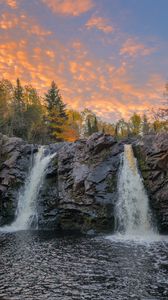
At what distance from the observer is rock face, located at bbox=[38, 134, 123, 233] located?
22062mm

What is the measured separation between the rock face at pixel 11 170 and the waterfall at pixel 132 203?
9323 millimetres

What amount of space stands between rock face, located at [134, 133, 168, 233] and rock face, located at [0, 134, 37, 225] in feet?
35.4

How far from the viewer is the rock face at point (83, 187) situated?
2206 cm

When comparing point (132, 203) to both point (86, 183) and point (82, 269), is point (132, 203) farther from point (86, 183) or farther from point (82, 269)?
point (82, 269)

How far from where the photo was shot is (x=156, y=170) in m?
22.9

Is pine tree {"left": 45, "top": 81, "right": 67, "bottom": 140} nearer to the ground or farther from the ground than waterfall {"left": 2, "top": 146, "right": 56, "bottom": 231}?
farther from the ground

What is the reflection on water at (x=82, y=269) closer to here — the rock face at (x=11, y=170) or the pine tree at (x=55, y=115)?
the rock face at (x=11, y=170)

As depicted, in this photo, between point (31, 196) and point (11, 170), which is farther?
point (11, 170)

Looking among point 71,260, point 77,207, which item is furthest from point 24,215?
point 71,260

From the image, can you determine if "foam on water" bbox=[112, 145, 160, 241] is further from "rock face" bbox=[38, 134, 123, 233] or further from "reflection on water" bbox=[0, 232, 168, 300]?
"reflection on water" bbox=[0, 232, 168, 300]

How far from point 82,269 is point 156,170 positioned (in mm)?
12573

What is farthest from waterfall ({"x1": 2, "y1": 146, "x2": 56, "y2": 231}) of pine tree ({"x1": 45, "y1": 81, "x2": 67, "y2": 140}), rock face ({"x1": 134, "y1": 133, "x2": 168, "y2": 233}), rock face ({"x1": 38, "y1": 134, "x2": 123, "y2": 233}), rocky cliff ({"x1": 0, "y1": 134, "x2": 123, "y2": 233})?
pine tree ({"x1": 45, "y1": 81, "x2": 67, "y2": 140})

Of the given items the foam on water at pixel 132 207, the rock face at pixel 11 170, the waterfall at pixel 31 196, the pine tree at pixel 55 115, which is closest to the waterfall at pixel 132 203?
the foam on water at pixel 132 207

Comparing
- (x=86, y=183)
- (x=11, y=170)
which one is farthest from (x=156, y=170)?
(x=11, y=170)
